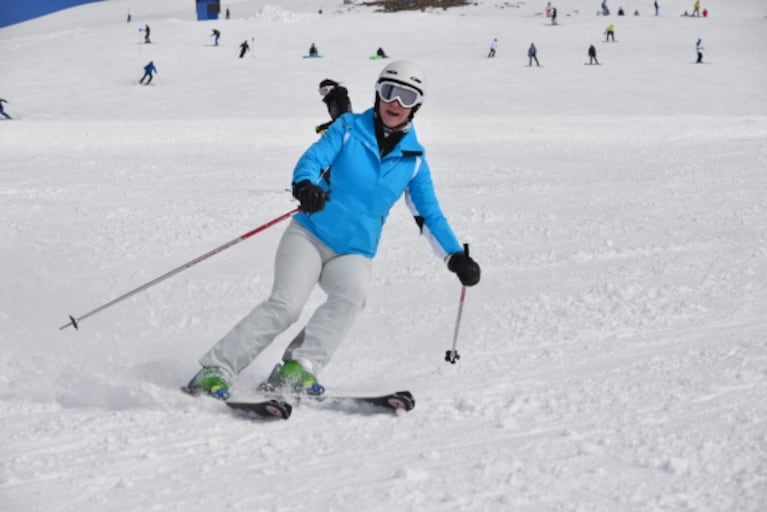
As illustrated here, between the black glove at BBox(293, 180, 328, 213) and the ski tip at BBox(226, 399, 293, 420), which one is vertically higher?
the black glove at BBox(293, 180, 328, 213)

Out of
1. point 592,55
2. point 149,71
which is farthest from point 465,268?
point 592,55

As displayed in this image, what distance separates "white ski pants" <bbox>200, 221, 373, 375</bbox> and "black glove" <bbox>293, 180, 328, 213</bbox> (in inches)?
15.2

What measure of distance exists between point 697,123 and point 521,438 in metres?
17.3

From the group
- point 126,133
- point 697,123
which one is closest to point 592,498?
point 126,133

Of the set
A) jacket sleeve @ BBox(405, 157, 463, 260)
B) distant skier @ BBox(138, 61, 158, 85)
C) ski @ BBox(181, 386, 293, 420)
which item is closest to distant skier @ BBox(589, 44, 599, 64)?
distant skier @ BBox(138, 61, 158, 85)

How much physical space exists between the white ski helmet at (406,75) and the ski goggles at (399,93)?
0.02 meters

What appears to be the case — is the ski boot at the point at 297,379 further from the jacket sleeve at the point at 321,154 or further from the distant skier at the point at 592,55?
the distant skier at the point at 592,55

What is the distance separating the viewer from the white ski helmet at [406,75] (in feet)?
12.4

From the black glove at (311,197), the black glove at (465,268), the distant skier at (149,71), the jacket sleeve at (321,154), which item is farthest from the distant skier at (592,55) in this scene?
the black glove at (311,197)

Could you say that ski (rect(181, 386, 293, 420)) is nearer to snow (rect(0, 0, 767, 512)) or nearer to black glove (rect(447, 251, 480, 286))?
snow (rect(0, 0, 767, 512))

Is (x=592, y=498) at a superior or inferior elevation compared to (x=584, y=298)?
superior

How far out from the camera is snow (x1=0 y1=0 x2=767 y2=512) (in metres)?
2.85

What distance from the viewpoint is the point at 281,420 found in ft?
11.3

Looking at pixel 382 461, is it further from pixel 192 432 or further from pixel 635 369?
pixel 635 369
